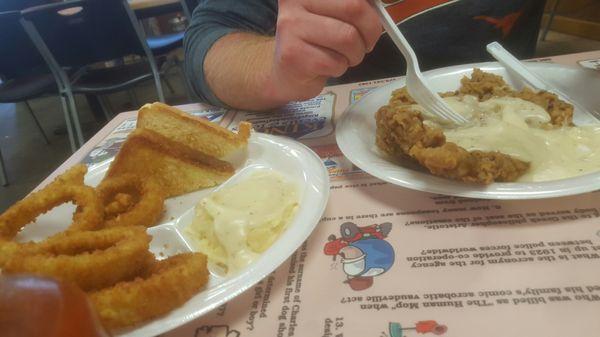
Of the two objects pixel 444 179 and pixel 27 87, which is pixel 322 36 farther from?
pixel 27 87

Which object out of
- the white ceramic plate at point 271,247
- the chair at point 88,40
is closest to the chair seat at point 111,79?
the chair at point 88,40

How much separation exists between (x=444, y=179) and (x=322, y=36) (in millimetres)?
370

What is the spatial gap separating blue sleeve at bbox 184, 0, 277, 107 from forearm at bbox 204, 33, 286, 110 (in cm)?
4

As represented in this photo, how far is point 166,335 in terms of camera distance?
0.56m

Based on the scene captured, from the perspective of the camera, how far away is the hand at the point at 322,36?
833mm

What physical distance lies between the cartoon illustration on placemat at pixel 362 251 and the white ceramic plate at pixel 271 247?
0.05 m

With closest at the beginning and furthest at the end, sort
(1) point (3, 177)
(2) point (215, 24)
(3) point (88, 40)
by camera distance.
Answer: (2) point (215, 24) → (3) point (88, 40) → (1) point (3, 177)

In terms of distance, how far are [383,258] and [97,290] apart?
0.37 metres

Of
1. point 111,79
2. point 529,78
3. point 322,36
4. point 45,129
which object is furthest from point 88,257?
point 45,129

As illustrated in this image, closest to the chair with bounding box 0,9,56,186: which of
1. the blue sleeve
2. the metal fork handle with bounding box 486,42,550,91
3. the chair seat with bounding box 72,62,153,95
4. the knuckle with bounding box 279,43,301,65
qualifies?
the chair seat with bounding box 72,62,153,95

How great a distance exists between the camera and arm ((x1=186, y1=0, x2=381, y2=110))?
844 mm

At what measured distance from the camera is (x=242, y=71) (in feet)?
3.91

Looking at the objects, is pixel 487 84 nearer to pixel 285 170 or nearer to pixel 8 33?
pixel 285 170

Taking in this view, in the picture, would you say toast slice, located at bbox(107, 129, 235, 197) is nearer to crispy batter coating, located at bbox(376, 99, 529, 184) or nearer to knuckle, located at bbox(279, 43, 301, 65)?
knuckle, located at bbox(279, 43, 301, 65)
